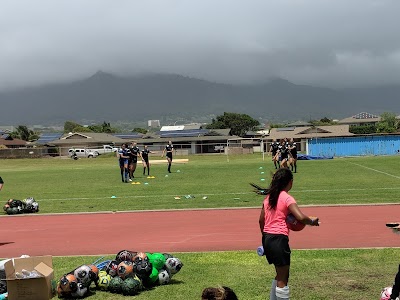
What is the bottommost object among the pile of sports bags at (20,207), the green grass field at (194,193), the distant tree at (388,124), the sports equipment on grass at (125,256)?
the green grass field at (194,193)

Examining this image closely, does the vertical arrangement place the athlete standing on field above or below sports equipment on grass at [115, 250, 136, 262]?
above

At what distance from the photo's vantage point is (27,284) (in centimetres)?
720

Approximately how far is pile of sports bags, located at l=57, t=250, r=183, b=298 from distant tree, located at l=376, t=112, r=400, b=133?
107 m

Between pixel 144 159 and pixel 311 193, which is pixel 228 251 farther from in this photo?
pixel 144 159

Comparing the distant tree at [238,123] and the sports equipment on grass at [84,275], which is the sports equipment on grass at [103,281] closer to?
the sports equipment on grass at [84,275]

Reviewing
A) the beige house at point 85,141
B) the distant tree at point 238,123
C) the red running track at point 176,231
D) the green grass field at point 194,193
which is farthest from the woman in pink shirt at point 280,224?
the distant tree at point 238,123

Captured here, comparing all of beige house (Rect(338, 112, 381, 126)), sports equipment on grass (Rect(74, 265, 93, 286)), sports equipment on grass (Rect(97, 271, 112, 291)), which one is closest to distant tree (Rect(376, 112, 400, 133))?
beige house (Rect(338, 112, 381, 126))

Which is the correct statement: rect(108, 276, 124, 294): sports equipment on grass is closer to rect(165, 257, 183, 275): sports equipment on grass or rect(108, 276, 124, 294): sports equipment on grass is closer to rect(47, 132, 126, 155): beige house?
rect(165, 257, 183, 275): sports equipment on grass

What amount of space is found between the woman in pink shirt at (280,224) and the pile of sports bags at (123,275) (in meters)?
2.39

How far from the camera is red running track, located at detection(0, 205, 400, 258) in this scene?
11.1 metres

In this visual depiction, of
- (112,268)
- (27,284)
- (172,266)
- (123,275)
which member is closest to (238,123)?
(172,266)

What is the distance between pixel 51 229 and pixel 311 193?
10242 millimetres

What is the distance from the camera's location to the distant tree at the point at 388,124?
111550 mm

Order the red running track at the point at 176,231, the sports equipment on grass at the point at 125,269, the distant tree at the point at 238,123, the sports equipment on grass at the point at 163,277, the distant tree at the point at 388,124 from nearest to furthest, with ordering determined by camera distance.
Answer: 1. the sports equipment on grass at the point at 125,269
2. the sports equipment on grass at the point at 163,277
3. the red running track at the point at 176,231
4. the distant tree at the point at 388,124
5. the distant tree at the point at 238,123
